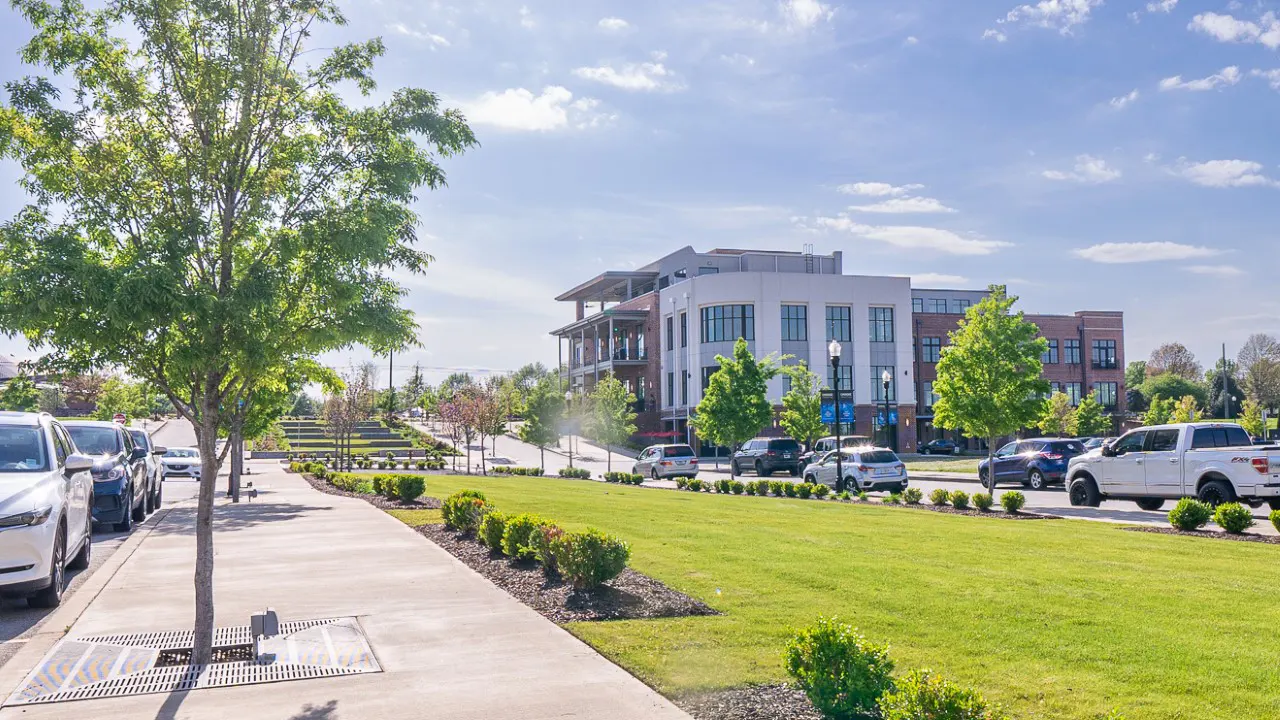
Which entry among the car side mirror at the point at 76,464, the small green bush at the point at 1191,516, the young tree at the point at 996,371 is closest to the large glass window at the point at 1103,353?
the young tree at the point at 996,371

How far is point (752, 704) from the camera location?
19.7 feet

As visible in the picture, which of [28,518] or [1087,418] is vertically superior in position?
[1087,418]

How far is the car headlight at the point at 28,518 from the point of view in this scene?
8.76m

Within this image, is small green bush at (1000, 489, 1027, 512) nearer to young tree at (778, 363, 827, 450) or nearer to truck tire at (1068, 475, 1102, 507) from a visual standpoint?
truck tire at (1068, 475, 1102, 507)

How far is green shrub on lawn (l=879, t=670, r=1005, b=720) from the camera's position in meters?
4.42

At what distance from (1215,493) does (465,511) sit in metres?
14.9

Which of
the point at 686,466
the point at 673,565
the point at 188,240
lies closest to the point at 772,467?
the point at 686,466

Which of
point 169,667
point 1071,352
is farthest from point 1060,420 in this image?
point 169,667

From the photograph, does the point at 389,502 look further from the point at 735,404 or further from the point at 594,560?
the point at 735,404

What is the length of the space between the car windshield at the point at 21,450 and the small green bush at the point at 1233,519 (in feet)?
55.3

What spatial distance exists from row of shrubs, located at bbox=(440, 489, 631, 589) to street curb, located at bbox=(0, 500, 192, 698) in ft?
14.5

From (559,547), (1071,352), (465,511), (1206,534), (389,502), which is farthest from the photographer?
(1071,352)

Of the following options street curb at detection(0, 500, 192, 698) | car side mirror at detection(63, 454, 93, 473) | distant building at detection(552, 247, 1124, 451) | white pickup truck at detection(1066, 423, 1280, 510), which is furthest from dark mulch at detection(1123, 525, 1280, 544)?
distant building at detection(552, 247, 1124, 451)

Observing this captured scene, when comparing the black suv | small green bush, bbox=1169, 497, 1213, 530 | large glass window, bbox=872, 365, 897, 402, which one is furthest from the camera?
large glass window, bbox=872, 365, 897, 402
